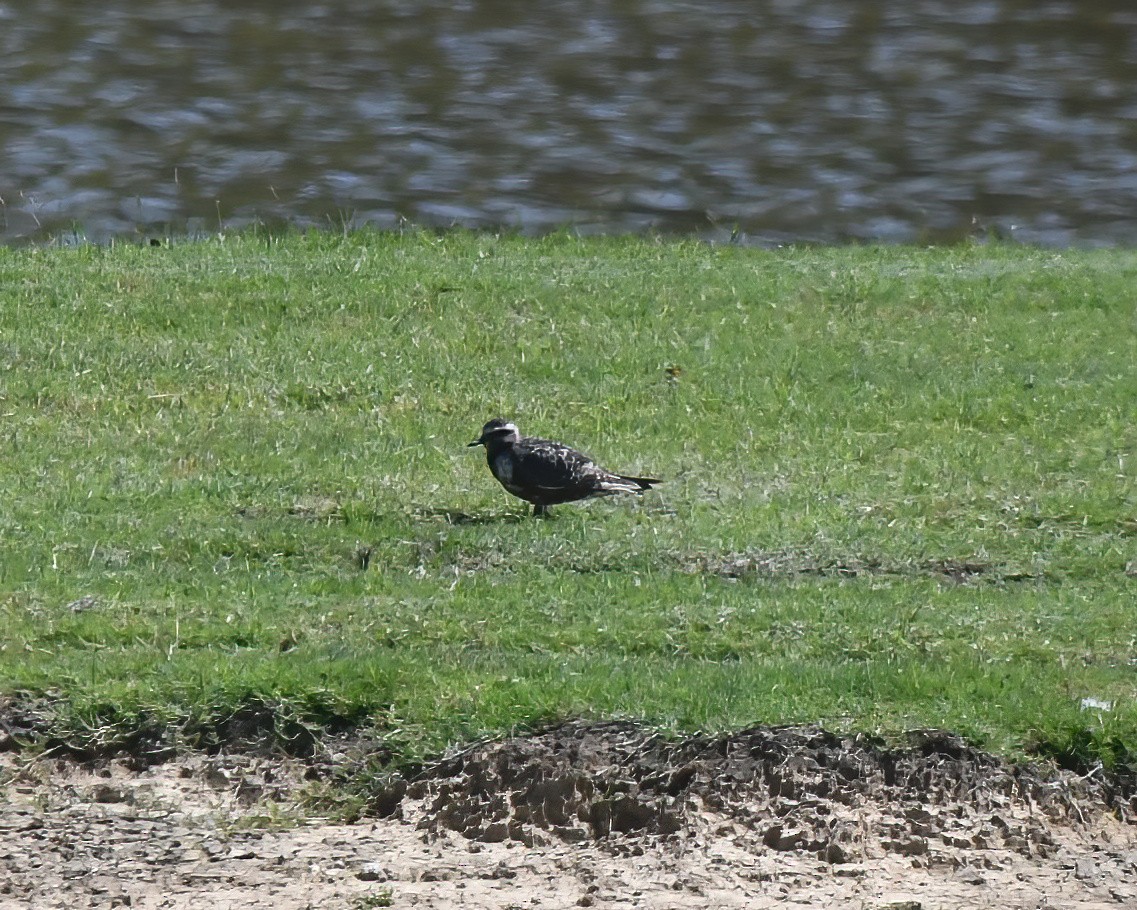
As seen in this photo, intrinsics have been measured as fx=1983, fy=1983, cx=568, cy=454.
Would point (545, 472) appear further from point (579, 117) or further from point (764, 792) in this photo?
point (579, 117)

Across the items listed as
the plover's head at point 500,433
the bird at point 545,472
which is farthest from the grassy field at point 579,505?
the plover's head at point 500,433

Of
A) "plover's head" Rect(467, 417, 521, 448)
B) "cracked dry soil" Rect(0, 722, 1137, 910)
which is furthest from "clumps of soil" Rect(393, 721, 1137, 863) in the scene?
"plover's head" Rect(467, 417, 521, 448)

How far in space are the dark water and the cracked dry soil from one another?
9.59 meters

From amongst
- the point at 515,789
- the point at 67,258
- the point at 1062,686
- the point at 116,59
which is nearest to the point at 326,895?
the point at 515,789

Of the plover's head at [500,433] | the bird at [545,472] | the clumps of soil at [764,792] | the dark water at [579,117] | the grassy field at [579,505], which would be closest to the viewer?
the clumps of soil at [764,792]

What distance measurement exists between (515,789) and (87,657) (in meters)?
1.84

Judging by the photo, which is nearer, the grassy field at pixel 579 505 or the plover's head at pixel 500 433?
the grassy field at pixel 579 505

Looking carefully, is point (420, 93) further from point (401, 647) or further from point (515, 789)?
point (515, 789)

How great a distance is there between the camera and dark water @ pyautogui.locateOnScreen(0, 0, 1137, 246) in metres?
16.9

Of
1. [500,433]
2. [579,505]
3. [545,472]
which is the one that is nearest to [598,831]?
[545,472]

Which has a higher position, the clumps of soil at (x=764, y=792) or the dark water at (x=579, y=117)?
the clumps of soil at (x=764, y=792)

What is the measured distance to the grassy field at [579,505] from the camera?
6879 mm

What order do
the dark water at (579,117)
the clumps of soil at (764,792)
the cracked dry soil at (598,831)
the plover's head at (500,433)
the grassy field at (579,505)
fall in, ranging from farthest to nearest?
the dark water at (579,117), the plover's head at (500,433), the grassy field at (579,505), the clumps of soil at (764,792), the cracked dry soil at (598,831)

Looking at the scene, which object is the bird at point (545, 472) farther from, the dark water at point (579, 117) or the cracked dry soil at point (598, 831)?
the dark water at point (579, 117)
